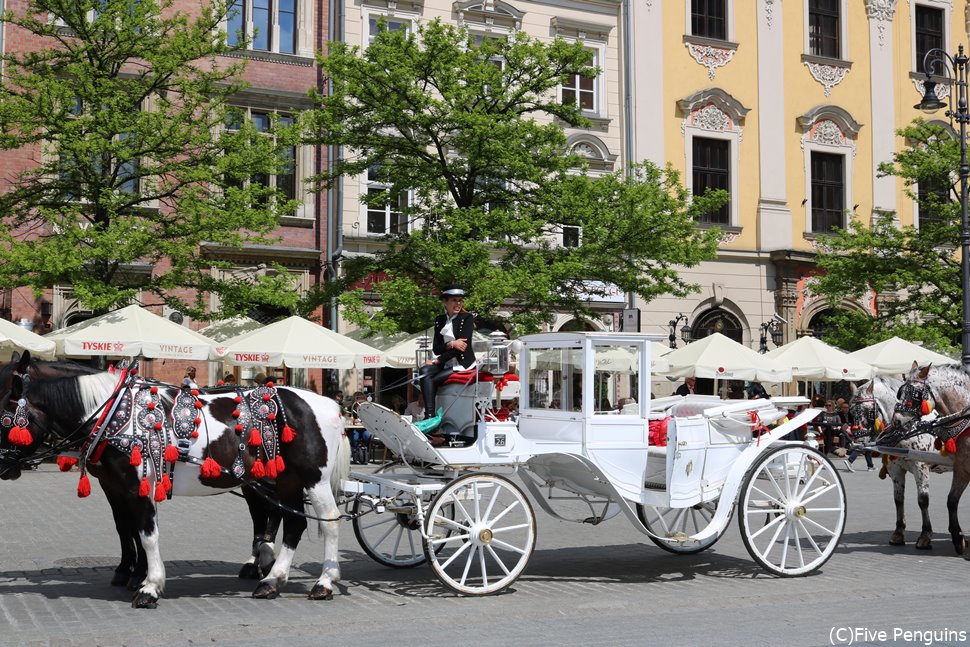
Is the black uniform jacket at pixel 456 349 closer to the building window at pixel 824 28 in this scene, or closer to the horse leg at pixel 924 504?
the horse leg at pixel 924 504

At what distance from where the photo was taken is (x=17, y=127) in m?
19.6

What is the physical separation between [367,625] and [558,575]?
244 centimetres

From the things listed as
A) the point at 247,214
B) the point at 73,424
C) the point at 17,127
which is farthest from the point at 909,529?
the point at 17,127

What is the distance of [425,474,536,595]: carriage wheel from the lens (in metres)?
7.88

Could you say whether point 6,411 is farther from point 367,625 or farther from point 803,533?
point 803,533

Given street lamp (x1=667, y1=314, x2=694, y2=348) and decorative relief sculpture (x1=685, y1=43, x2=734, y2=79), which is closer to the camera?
street lamp (x1=667, y1=314, x2=694, y2=348)

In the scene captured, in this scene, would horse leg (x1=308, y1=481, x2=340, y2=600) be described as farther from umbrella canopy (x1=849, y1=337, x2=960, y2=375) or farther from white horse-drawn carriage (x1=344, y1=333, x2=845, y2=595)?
umbrella canopy (x1=849, y1=337, x2=960, y2=375)

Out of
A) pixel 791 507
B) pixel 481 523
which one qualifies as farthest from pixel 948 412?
pixel 481 523

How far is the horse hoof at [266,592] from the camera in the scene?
779 centimetres

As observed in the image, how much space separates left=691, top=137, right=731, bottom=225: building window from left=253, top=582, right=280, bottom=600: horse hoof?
24.4 metres

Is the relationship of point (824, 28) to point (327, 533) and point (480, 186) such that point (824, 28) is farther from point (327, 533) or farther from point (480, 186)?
point (327, 533)

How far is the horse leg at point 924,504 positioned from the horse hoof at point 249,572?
19.9 ft

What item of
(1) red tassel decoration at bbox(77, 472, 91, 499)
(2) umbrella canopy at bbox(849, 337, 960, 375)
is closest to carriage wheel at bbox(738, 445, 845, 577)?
(1) red tassel decoration at bbox(77, 472, 91, 499)

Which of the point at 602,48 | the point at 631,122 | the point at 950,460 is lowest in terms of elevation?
the point at 950,460
